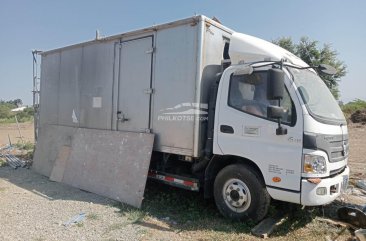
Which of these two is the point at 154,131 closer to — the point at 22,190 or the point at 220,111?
the point at 220,111

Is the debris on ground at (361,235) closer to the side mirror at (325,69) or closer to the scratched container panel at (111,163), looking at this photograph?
the side mirror at (325,69)

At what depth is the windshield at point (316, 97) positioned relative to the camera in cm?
474

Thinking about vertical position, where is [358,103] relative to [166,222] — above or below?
above

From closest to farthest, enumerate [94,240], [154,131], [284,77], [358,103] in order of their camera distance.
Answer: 1. [94,240]
2. [284,77]
3. [154,131]
4. [358,103]

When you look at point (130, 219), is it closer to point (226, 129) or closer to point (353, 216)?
point (226, 129)

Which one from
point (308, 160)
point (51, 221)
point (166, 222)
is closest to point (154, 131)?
point (166, 222)

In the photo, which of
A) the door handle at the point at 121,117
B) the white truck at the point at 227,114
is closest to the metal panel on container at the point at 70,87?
the white truck at the point at 227,114

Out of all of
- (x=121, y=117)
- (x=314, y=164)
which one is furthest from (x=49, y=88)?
(x=314, y=164)

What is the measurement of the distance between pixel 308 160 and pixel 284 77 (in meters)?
1.28

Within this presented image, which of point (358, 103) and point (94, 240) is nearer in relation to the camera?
point (94, 240)

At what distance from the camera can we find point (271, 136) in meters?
4.82

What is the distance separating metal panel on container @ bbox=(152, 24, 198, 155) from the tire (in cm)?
81

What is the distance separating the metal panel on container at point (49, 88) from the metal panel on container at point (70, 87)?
9.6 inches

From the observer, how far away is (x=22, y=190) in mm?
6965
